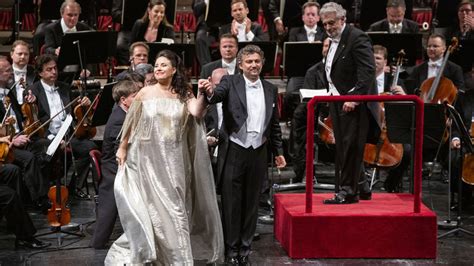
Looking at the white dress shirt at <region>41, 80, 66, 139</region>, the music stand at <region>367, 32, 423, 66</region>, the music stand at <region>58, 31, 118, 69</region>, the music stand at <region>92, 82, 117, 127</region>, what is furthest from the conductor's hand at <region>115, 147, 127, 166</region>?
the music stand at <region>367, 32, 423, 66</region>

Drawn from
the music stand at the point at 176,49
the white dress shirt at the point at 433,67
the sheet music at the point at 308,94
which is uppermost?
the music stand at the point at 176,49

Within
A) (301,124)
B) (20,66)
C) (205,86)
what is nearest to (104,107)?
(20,66)

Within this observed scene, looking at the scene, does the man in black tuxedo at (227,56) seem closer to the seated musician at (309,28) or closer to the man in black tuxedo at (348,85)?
the man in black tuxedo at (348,85)

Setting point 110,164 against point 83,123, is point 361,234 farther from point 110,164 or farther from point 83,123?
point 83,123

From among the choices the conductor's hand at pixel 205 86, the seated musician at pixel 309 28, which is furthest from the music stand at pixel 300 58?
the conductor's hand at pixel 205 86

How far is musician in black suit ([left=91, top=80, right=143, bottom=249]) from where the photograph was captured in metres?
7.22

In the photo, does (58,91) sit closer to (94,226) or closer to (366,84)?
(94,226)

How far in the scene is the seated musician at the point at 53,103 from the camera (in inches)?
343

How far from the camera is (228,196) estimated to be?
22.0 ft

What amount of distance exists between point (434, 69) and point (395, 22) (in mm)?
1341

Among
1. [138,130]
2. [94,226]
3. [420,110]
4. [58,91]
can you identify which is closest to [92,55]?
[58,91]

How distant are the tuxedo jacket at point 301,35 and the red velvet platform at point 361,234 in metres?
4.23

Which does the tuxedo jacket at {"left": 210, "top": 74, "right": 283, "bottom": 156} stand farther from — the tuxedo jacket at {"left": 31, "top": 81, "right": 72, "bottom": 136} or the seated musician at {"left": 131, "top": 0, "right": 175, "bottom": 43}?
the seated musician at {"left": 131, "top": 0, "right": 175, "bottom": 43}

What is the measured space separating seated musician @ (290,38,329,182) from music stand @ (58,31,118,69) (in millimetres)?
2024
